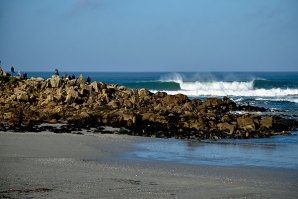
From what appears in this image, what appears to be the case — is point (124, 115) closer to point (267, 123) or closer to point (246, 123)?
point (246, 123)

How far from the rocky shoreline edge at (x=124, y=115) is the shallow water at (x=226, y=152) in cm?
133

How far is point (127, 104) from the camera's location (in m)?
24.3

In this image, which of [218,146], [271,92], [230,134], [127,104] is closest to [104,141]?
[218,146]

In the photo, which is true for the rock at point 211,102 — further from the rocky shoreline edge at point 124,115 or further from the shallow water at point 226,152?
the shallow water at point 226,152

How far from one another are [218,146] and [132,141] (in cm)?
279

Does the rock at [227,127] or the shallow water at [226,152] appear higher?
the rock at [227,127]

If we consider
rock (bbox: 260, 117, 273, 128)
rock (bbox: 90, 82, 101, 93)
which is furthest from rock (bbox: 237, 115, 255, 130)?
rock (bbox: 90, 82, 101, 93)

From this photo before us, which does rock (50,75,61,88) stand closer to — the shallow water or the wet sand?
the shallow water

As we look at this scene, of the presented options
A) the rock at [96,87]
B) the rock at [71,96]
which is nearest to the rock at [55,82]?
the rock at [96,87]

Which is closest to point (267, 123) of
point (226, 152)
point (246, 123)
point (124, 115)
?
point (246, 123)

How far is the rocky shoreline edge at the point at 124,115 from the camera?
61.9ft

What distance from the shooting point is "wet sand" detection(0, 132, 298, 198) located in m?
9.02

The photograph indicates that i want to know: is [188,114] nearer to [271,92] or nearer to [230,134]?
[230,134]

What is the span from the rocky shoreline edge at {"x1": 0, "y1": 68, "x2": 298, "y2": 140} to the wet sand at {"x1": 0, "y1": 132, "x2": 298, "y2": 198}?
15.5 feet
